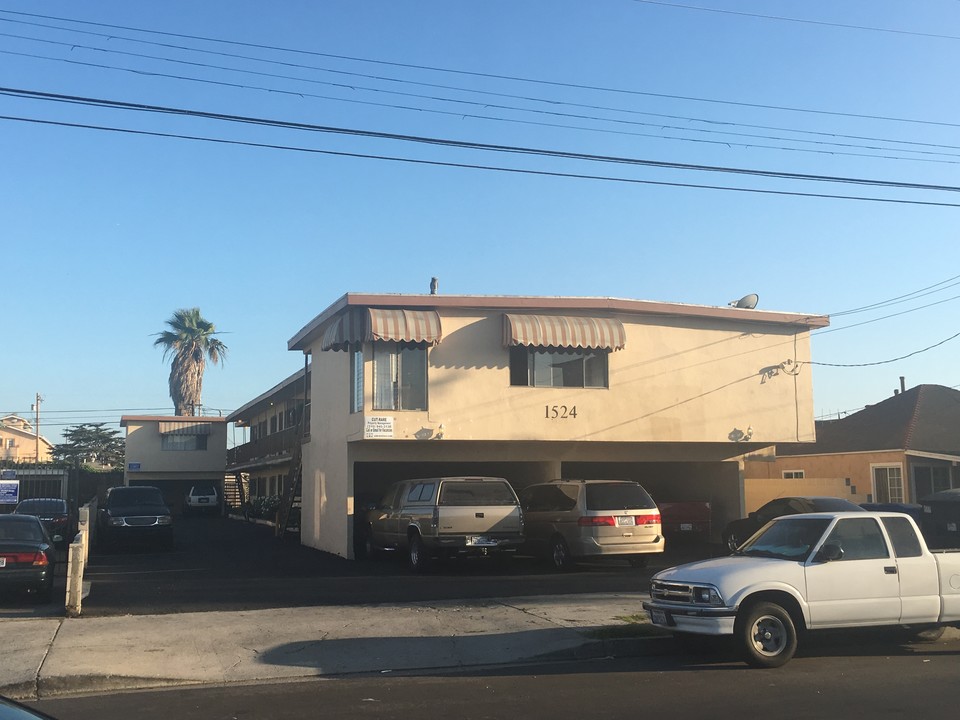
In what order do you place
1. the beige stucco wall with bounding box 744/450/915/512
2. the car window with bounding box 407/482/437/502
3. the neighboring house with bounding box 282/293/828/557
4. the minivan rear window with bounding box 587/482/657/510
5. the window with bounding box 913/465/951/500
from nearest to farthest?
the minivan rear window with bounding box 587/482/657/510 → the car window with bounding box 407/482/437/502 → the neighboring house with bounding box 282/293/828/557 → the beige stucco wall with bounding box 744/450/915/512 → the window with bounding box 913/465/951/500

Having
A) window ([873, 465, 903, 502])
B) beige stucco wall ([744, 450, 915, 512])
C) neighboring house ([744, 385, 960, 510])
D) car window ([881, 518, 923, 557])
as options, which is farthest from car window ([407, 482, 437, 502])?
window ([873, 465, 903, 502])

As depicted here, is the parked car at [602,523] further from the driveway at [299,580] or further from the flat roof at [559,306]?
the flat roof at [559,306]

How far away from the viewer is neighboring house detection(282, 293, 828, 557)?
20.9 meters

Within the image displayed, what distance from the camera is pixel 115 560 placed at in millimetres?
22641

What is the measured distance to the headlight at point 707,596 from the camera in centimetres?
972

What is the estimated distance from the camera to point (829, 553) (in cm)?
1004

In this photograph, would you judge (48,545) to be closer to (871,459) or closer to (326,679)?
(326,679)

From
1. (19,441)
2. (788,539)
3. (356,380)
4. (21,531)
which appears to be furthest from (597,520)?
(19,441)

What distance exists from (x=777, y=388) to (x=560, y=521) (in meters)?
8.15

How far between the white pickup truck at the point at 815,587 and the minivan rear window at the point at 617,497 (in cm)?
756

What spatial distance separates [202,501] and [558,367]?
31.2 meters

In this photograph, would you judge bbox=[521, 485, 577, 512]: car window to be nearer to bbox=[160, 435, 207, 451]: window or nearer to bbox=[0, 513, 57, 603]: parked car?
bbox=[0, 513, 57, 603]: parked car

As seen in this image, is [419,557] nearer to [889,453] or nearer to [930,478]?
[889,453]

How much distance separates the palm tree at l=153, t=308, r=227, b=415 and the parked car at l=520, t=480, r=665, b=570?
48.7 metres
